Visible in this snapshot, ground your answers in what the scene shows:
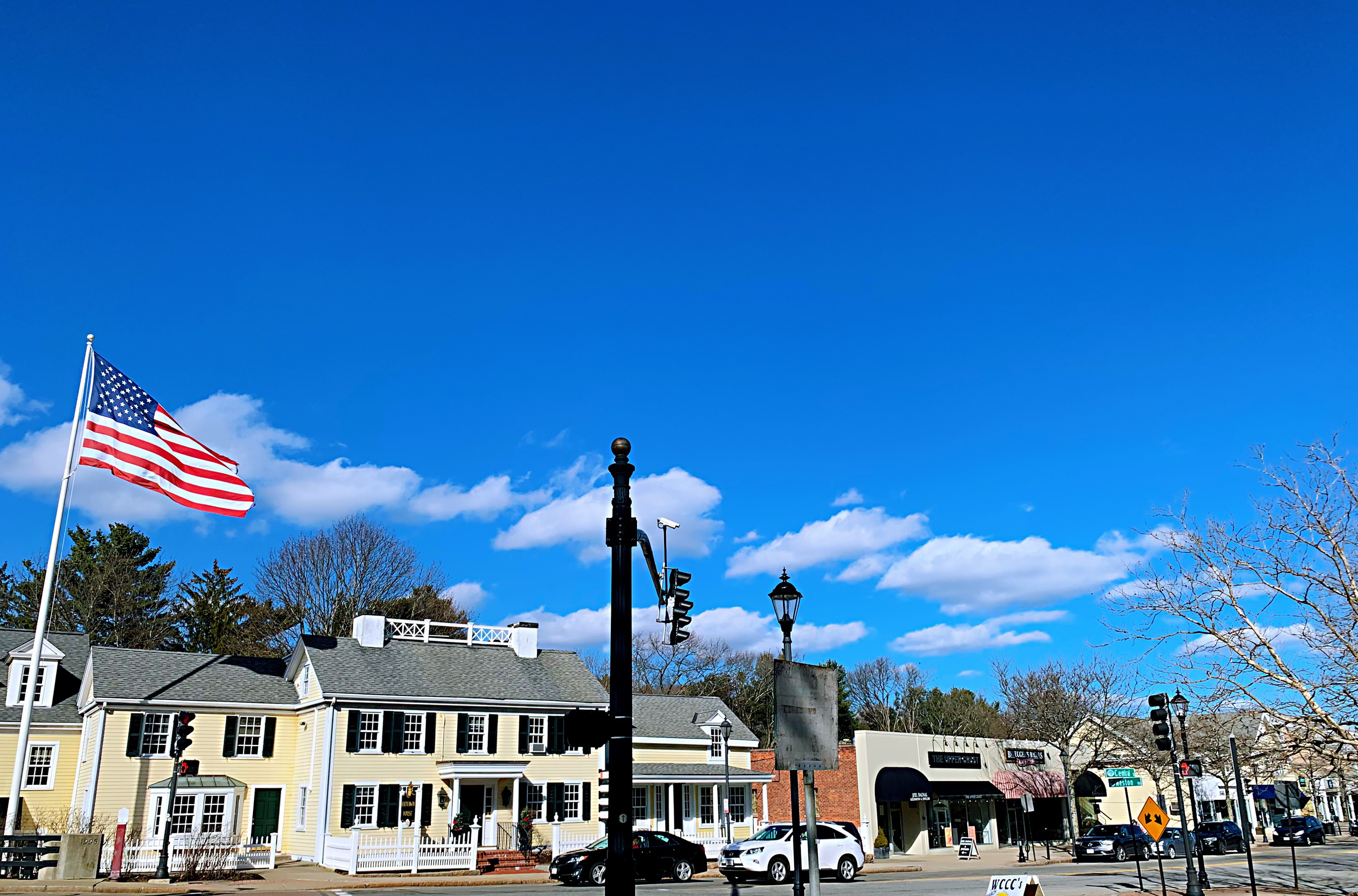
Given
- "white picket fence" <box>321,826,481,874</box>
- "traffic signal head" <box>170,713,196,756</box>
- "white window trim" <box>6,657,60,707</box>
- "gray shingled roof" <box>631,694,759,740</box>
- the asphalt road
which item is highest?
"white window trim" <box>6,657,60,707</box>

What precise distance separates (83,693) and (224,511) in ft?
62.5

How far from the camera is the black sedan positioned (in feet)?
94.6

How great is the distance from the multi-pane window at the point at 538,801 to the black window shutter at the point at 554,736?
5.13 ft

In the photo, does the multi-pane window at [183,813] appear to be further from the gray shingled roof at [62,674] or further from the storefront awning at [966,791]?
the storefront awning at [966,791]

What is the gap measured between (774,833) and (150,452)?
20322 millimetres

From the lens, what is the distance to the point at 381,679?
133 feet

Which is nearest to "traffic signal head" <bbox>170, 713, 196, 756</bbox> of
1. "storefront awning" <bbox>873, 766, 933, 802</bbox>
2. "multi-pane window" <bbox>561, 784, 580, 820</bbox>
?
"multi-pane window" <bbox>561, 784, 580, 820</bbox>

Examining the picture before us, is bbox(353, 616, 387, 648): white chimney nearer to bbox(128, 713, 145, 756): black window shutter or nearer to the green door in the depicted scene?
the green door

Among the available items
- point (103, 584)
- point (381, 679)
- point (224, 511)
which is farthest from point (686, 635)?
point (103, 584)

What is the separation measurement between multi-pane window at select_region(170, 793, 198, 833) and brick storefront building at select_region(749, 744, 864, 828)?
2344 cm

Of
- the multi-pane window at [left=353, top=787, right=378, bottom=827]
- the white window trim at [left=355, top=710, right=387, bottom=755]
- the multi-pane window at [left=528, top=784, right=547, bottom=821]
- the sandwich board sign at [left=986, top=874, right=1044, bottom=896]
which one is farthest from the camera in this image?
the multi-pane window at [left=528, top=784, right=547, bottom=821]

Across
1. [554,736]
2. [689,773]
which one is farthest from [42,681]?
[689,773]

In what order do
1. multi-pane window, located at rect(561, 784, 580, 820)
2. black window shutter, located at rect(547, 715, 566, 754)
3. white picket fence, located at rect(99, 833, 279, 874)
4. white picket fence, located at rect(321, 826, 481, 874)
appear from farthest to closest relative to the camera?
black window shutter, located at rect(547, 715, 566, 754), multi-pane window, located at rect(561, 784, 580, 820), white picket fence, located at rect(321, 826, 481, 874), white picket fence, located at rect(99, 833, 279, 874)

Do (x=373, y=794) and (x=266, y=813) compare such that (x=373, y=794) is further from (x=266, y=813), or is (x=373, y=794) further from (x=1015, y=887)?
(x=1015, y=887)
